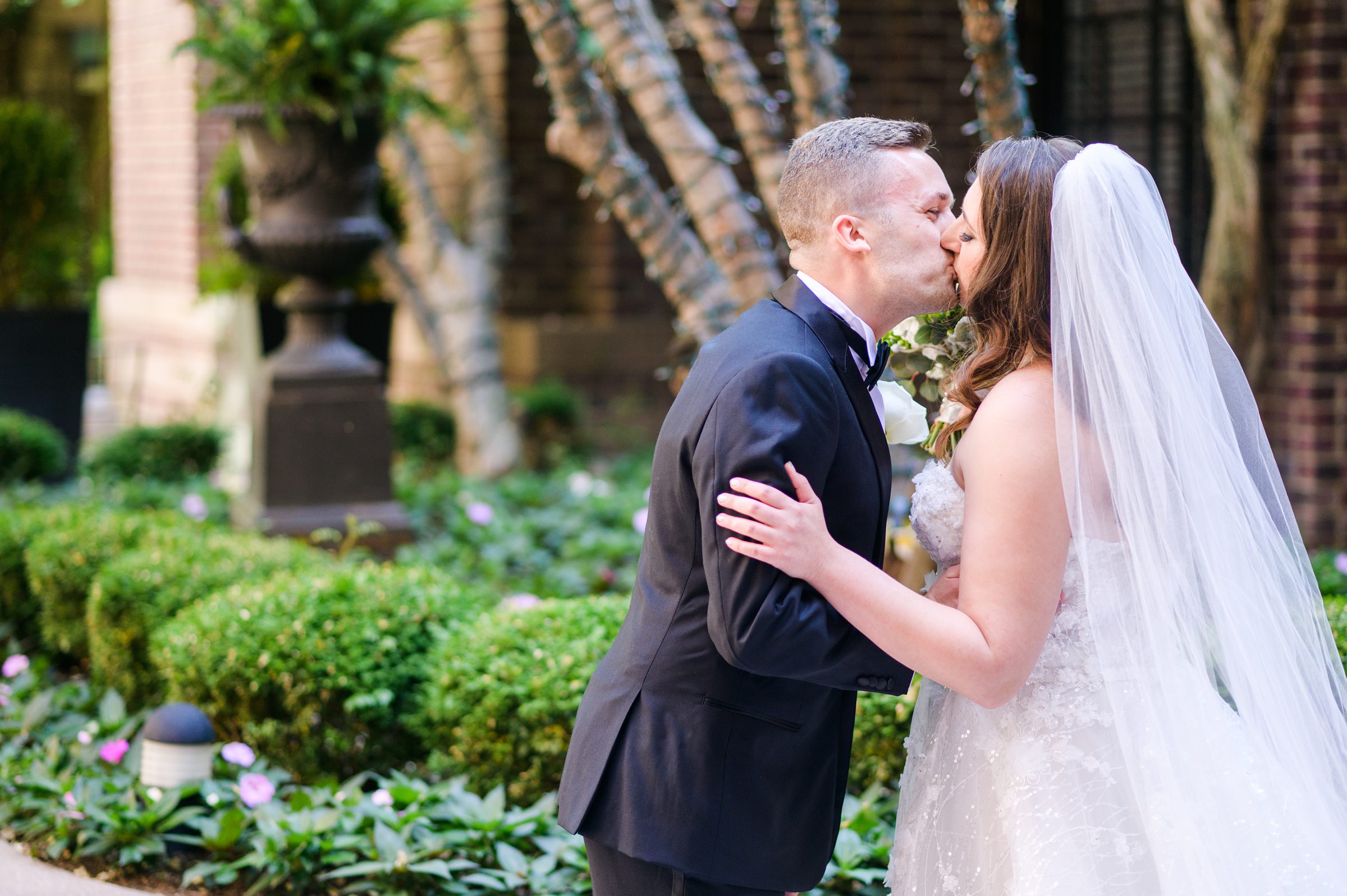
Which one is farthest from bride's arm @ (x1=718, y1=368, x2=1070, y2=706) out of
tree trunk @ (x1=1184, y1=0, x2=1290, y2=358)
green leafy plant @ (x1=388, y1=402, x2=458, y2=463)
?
A: green leafy plant @ (x1=388, y1=402, x2=458, y2=463)

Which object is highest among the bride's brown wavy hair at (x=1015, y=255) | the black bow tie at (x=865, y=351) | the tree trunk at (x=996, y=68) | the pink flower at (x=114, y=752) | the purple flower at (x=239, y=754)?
the tree trunk at (x=996, y=68)

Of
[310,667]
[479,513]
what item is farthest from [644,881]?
[479,513]

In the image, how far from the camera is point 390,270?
876 centimetres

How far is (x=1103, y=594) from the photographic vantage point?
90.2 inches

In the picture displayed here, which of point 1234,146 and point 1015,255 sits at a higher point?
point 1234,146

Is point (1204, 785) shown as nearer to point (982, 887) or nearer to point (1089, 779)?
point (1089, 779)

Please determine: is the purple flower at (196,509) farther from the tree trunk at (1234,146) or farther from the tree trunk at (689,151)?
the tree trunk at (1234,146)

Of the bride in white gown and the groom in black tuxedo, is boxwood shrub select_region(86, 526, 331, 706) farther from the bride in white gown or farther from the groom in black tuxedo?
the bride in white gown

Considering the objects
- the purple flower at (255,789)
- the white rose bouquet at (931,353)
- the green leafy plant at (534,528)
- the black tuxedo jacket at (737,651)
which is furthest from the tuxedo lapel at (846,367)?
the green leafy plant at (534,528)

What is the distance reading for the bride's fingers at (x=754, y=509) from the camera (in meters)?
1.91

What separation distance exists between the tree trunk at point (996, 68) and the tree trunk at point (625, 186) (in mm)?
1089

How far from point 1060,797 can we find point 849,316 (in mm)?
860

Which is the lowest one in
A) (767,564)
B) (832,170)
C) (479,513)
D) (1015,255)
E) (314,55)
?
(479,513)

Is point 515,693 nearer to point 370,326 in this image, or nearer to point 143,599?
point 143,599
